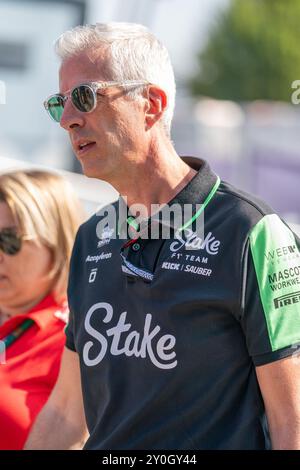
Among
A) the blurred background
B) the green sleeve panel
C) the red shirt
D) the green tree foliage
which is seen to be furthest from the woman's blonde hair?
the green tree foliage

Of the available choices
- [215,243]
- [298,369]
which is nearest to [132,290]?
[215,243]

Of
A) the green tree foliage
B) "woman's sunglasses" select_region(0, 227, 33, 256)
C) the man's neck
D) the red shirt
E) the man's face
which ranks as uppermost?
the man's face

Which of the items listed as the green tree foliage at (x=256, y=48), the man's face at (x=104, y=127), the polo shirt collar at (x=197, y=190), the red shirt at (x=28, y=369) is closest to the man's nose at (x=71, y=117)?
the man's face at (x=104, y=127)

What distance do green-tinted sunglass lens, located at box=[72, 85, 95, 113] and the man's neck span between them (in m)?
0.20

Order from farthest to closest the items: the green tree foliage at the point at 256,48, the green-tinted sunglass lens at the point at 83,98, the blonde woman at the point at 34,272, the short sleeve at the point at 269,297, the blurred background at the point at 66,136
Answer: the green tree foliage at the point at 256,48 < the blurred background at the point at 66,136 < the blonde woman at the point at 34,272 < the green-tinted sunglass lens at the point at 83,98 < the short sleeve at the point at 269,297

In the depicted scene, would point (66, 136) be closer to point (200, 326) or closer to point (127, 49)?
point (127, 49)

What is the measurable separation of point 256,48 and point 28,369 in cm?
3276

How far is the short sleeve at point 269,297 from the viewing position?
2227mm

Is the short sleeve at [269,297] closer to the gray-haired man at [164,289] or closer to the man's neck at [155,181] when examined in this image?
the gray-haired man at [164,289]

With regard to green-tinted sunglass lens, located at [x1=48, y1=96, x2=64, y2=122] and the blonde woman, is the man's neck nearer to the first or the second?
green-tinted sunglass lens, located at [x1=48, y1=96, x2=64, y2=122]

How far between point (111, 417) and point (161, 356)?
9.5 inches

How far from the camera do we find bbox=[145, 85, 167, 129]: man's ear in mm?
2510

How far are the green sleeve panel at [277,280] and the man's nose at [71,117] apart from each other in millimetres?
Answer: 556

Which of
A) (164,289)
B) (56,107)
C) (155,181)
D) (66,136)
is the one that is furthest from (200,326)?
(66,136)
